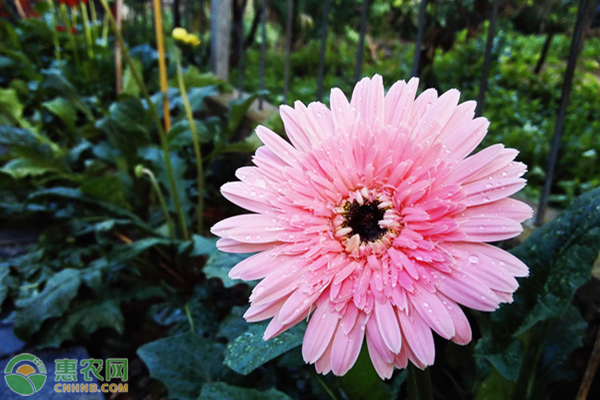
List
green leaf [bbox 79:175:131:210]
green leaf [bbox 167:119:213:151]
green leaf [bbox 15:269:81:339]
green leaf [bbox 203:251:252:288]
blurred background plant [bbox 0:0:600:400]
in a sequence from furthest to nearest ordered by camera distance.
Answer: green leaf [bbox 167:119:213:151] < green leaf [bbox 79:175:131:210] < green leaf [bbox 15:269:81:339] < green leaf [bbox 203:251:252:288] < blurred background plant [bbox 0:0:600:400]

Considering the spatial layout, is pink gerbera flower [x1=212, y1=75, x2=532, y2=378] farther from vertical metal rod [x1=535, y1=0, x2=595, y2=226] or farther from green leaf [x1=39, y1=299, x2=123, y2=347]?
green leaf [x1=39, y1=299, x2=123, y2=347]

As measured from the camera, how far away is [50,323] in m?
1.28

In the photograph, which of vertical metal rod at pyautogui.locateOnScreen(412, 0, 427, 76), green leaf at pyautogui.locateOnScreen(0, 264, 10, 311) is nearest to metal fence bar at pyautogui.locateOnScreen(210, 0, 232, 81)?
vertical metal rod at pyautogui.locateOnScreen(412, 0, 427, 76)

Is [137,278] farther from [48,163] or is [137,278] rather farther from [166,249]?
[48,163]

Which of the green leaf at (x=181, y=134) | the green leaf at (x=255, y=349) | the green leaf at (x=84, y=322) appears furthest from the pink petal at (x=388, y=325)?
the green leaf at (x=181, y=134)

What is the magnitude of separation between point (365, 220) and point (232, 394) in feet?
1.63

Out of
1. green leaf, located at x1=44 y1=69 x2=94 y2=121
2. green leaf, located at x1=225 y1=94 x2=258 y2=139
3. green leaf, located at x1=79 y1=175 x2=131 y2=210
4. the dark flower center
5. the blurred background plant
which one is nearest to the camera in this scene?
the dark flower center

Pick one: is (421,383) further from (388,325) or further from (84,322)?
(84,322)

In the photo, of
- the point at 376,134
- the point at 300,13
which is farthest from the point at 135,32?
the point at 376,134

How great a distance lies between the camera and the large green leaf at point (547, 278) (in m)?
0.74

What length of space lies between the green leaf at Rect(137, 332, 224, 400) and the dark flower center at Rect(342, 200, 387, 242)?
0.64 m

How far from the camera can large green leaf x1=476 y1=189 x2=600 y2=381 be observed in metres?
0.74

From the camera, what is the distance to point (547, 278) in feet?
2.67

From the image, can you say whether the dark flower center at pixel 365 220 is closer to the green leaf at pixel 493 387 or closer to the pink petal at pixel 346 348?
the pink petal at pixel 346 348
